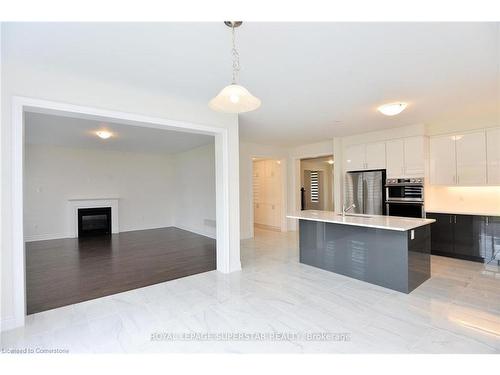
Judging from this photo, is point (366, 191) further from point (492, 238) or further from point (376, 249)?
point (376, 249)

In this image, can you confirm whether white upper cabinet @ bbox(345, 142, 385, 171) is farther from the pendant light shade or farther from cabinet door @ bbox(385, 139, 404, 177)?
the pendant light shade

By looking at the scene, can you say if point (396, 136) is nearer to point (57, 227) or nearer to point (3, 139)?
point (3, 139)

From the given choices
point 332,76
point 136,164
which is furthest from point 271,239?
point 136,164

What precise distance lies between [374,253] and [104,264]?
14.6 ft

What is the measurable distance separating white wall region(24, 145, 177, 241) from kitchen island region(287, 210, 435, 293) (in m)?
5.99

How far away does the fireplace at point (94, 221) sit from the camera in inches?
277

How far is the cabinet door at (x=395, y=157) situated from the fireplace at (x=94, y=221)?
764cm

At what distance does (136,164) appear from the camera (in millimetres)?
8008

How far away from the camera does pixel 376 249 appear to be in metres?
3.31

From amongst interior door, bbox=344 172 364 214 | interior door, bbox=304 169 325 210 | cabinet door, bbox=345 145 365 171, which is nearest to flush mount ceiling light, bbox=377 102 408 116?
cabinet door, bbox=345 145 365 171

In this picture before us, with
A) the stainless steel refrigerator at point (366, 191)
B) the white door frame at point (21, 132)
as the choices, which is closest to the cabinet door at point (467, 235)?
the stainless steel refrigerator at point (366, 191)

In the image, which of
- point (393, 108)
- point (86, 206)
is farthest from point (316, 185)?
point (86, 206)

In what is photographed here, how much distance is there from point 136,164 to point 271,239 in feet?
16.5
